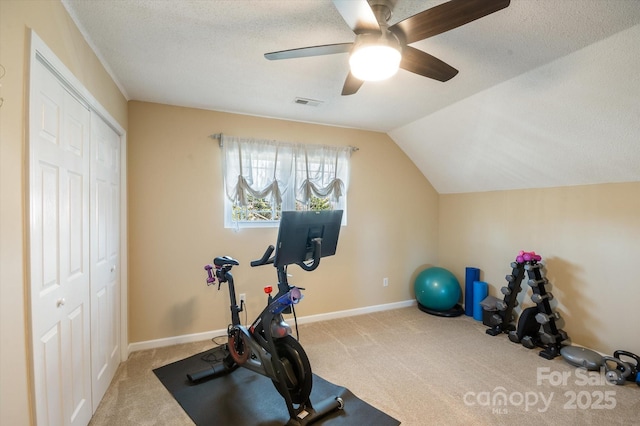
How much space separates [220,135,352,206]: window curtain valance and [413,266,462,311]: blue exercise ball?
5.39ft

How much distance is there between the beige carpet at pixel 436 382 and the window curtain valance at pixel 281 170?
5.50 feet

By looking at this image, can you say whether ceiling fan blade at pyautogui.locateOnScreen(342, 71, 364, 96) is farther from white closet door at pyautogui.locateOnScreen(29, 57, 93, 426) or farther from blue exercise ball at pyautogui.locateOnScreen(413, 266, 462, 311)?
blue exercise ball at pyautogui.locateOnScreen(413, 266, 462, 311)

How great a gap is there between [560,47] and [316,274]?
309cm

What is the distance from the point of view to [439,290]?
3.88 m

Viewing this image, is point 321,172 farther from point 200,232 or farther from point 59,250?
point 59,250

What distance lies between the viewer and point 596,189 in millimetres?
2867

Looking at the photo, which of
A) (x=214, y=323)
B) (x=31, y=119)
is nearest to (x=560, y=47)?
(x=31, y=119)

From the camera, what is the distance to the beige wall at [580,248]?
2637mm

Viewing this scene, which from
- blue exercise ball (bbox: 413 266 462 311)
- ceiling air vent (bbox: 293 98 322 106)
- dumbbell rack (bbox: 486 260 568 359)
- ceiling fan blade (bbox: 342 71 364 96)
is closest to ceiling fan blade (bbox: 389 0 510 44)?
ceiling fan blade (bbox: 342 71 364 96)

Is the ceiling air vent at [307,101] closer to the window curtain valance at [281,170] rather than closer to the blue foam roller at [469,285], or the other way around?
the window curtain valance at [281,170]

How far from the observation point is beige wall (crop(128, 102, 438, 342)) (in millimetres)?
3041

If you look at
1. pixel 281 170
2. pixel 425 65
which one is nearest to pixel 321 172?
pixel 281 170

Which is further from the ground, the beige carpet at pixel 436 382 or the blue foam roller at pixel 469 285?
the blue foam roller at pixel 469 285

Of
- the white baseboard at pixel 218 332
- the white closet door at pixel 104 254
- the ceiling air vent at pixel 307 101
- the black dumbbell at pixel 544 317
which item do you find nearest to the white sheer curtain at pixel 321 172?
the ceiling air vent at pixel 307 101
